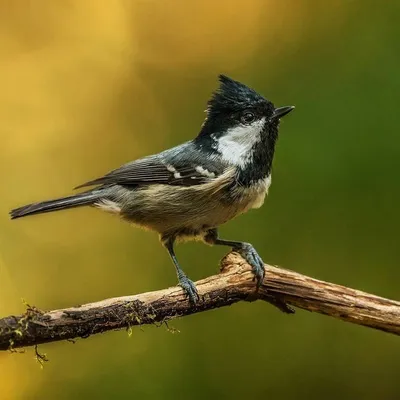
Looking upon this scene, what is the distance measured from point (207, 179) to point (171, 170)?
0.15 meters

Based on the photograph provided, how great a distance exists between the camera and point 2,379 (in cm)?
239

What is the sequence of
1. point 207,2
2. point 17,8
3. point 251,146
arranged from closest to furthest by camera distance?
point 251,146 → point 17,8 → point 207,2

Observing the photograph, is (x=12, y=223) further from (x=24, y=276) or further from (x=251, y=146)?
(x=251, y=146)

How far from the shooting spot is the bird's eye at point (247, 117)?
6.81ft

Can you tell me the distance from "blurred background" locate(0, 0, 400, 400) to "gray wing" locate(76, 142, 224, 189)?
615mm

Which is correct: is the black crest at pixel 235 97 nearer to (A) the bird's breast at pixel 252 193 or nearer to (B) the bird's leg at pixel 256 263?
(A) the bird's breast at pixel 252 193

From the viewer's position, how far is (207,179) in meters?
2.03

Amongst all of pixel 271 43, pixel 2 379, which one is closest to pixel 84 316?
pixel 2 379

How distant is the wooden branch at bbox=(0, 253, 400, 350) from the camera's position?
147cm

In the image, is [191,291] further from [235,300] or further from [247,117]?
[247,117]

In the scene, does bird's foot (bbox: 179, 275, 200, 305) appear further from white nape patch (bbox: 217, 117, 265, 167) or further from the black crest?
the black crest

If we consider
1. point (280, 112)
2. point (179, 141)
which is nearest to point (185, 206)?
point (280, 112)

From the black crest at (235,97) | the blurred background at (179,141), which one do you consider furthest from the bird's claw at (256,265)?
the blurred background at (179,141)

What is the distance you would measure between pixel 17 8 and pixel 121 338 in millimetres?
1594
